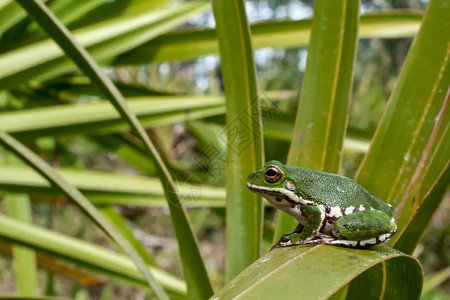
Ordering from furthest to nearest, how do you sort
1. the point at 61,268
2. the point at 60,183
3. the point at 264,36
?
the point at 61,268, the point at 264,36, the point at 60,183

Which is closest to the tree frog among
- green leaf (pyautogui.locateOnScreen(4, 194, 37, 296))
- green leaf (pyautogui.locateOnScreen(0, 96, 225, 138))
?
green leaf (pyautogui.locateOnScreen(0, 96, 225, 138))

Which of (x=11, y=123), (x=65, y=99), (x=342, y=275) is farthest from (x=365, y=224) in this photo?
(x=65, y=99)

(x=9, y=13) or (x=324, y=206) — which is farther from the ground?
(x=9, y=13)

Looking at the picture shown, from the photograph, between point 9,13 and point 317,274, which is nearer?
point 317,274

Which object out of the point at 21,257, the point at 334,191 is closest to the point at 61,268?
the point at 21,257

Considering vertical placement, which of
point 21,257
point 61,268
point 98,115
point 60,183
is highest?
point 60,183

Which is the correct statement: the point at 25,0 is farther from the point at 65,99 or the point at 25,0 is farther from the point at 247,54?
the point at 65,99

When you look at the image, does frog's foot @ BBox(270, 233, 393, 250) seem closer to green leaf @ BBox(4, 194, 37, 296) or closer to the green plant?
the green plant

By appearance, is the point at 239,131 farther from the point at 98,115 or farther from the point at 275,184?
the point at 98,115
